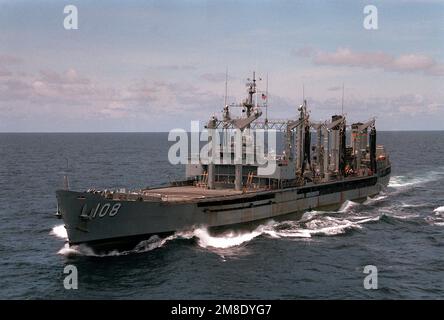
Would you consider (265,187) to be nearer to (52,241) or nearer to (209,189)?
(209,189)

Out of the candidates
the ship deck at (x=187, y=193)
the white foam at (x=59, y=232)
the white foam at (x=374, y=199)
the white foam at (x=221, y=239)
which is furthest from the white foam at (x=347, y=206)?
the white foam at (x=59, y=232)

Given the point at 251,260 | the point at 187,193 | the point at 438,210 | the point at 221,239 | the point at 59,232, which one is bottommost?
the point at 251,260

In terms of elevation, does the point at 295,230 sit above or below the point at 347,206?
below

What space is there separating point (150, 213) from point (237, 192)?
1164cm

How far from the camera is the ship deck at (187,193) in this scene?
48.2 metres

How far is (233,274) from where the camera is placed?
38.3 metres

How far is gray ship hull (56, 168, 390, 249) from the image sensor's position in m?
41.5

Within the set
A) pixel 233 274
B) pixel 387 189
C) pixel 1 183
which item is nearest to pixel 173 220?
pixel 233 274

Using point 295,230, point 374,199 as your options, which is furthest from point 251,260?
point 374,199

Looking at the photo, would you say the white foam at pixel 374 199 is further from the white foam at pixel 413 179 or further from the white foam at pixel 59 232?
the white foam at pixel 59 232

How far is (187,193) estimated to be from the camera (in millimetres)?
51781

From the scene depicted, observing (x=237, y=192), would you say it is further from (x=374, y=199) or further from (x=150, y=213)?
(x=374, y=199)

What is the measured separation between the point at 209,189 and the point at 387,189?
41.0 metres
